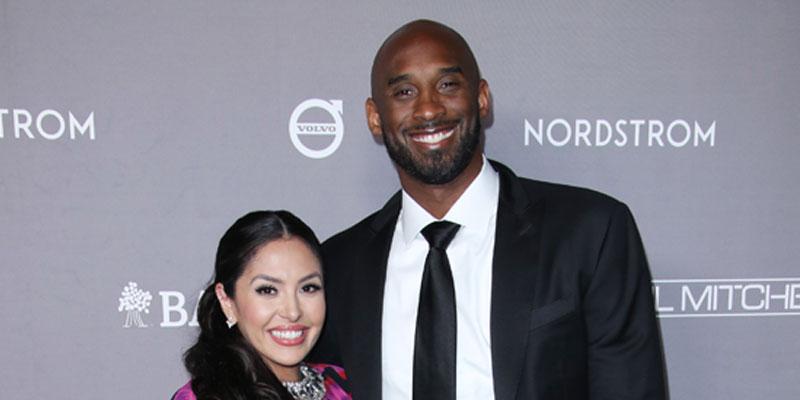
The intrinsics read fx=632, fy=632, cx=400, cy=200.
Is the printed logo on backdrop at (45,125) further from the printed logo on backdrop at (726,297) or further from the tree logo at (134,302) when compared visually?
the printed logo on backdrop at (726,297)

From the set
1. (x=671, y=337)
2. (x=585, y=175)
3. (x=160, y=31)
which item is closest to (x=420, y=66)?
(x=585, y=175)

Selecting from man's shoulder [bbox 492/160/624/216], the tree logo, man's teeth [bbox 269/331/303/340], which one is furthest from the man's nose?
the tree logo

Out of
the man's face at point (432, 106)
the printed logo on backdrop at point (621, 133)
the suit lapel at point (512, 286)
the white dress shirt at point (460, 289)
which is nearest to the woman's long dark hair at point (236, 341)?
the white dress shirt at point (460, 289)

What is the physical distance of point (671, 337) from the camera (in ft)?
6.35

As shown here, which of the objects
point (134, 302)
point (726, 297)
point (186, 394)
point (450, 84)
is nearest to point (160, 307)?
point (134, 302)

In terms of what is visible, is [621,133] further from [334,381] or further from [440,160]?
[334,381]

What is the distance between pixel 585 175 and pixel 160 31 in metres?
1.32

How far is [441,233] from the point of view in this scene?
1.39m

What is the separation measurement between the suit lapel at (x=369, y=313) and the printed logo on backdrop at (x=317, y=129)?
0.42 metres

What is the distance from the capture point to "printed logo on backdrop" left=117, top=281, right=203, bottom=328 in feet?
6.17

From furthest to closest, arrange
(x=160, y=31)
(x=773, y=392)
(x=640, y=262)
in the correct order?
(x=773, y=392), (x=160, y=31), (x=640, y=262)

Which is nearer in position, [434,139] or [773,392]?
[434,139]

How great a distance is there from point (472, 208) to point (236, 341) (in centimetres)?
63

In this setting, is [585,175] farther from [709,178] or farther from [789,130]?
[789,130]
